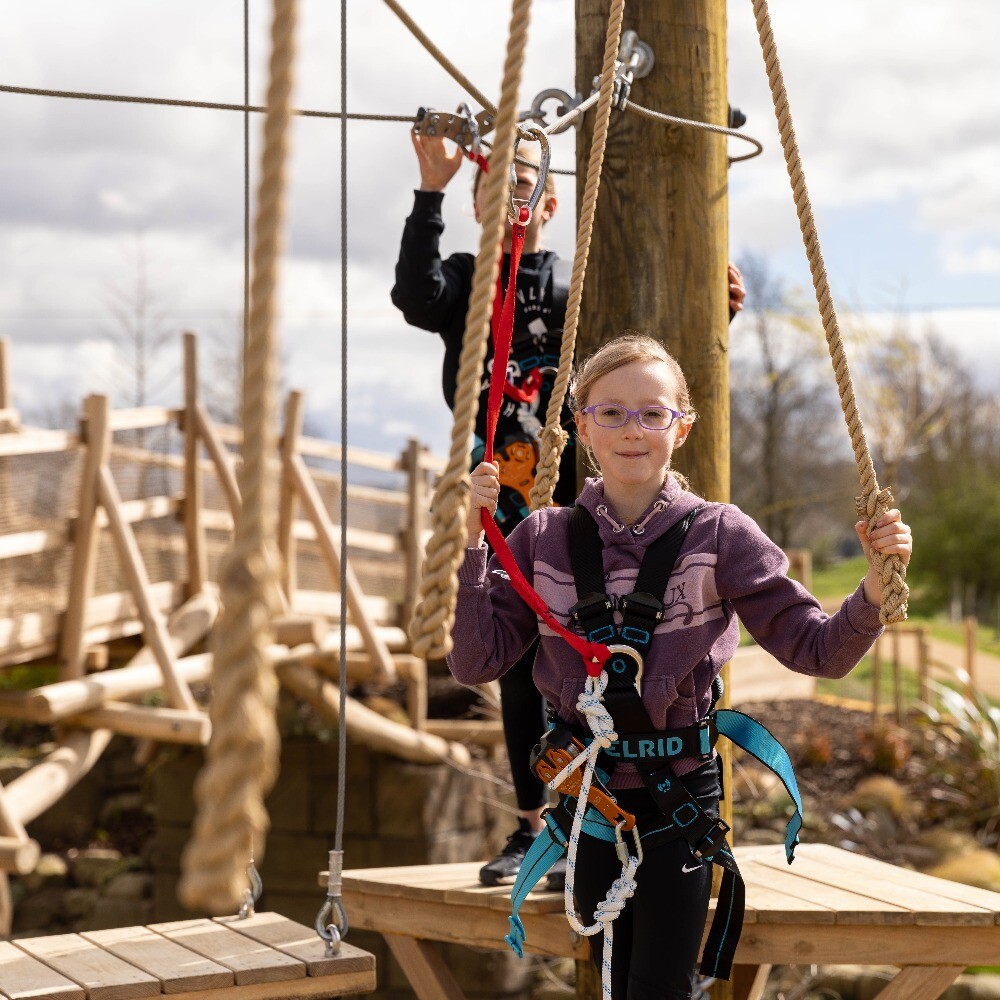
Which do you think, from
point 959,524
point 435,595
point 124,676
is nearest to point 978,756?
Answer: point 124,676

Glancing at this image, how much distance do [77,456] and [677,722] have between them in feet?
15.5

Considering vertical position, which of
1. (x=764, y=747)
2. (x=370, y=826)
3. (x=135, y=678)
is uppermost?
(x=764, y=747)

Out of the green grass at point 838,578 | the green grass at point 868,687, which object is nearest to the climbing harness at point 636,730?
the green grass at point 868,687

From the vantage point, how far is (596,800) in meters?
2.13

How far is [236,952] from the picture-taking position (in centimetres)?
263

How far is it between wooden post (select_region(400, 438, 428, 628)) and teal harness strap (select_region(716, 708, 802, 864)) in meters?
6.38

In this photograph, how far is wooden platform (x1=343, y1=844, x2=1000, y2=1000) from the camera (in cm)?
266

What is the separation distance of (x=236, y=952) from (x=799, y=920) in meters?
1.07

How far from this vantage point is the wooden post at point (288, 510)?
7.59 metres

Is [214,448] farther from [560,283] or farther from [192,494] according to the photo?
[560,283]

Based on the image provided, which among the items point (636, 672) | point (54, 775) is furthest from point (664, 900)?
point (54, 775)

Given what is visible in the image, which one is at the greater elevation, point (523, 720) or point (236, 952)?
point (523, 720)

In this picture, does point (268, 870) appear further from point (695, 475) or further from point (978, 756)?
point (695, 475)

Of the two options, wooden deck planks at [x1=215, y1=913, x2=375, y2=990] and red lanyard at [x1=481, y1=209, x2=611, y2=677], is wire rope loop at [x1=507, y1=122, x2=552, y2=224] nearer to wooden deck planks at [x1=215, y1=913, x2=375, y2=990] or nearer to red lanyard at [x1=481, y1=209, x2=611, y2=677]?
red lanyard at [x1=481, y1=209, x2=611, y2=677]
